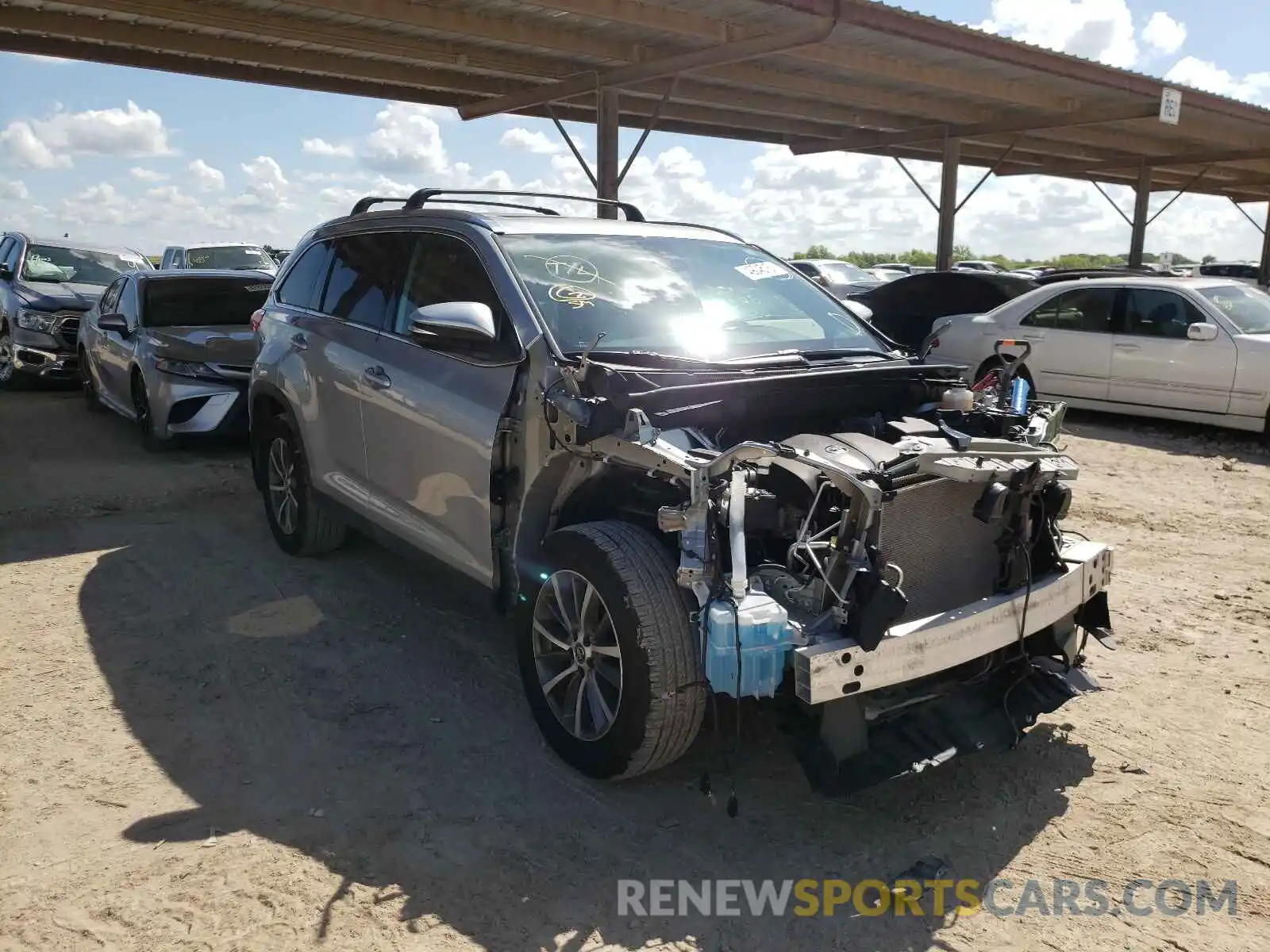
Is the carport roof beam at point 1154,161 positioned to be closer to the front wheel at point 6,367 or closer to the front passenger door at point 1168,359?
the front passenger door at point 1168,359

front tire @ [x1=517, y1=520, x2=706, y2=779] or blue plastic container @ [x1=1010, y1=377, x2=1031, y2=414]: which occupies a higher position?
blue plastic container @ [x1=1010, y1=377, x2=1031, y2=414]

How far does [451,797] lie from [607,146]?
1122 cm

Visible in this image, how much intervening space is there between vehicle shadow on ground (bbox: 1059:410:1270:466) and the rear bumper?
246 inches

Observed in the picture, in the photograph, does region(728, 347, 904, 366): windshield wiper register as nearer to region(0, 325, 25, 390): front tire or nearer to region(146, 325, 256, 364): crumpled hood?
region(146, 325, 256, 364): crumpled hood

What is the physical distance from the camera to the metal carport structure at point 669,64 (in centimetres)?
1048

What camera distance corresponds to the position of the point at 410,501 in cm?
449

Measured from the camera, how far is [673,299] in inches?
168

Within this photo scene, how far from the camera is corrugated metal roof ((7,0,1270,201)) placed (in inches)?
410

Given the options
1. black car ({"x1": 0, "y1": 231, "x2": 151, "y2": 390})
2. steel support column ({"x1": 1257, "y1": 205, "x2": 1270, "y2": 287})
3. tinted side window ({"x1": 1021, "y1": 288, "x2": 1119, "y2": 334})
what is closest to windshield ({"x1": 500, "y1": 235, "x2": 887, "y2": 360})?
tinted side window ({"x1": 1021, "y1": 288, "x2": 1119, "y2": 334})

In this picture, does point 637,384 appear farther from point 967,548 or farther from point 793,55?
point 793,55

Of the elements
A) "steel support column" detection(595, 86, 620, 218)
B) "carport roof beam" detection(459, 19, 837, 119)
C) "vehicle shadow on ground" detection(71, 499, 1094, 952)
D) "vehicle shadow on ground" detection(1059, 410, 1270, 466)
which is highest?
"carport roof beam" detection(459, 19, 837, 119)

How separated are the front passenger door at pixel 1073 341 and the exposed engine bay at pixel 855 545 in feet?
23.4

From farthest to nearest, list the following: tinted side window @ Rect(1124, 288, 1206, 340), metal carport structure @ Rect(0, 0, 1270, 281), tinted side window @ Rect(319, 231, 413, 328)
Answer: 1. metal carport structure @ Rect(0, 0, 1270, 281)
2. tinted side window @ Rect(1124, 288, 1206, 340)
3. tinted side window @ Rect(319, 231, 413, 328)

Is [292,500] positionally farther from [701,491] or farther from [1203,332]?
[1203,332]
